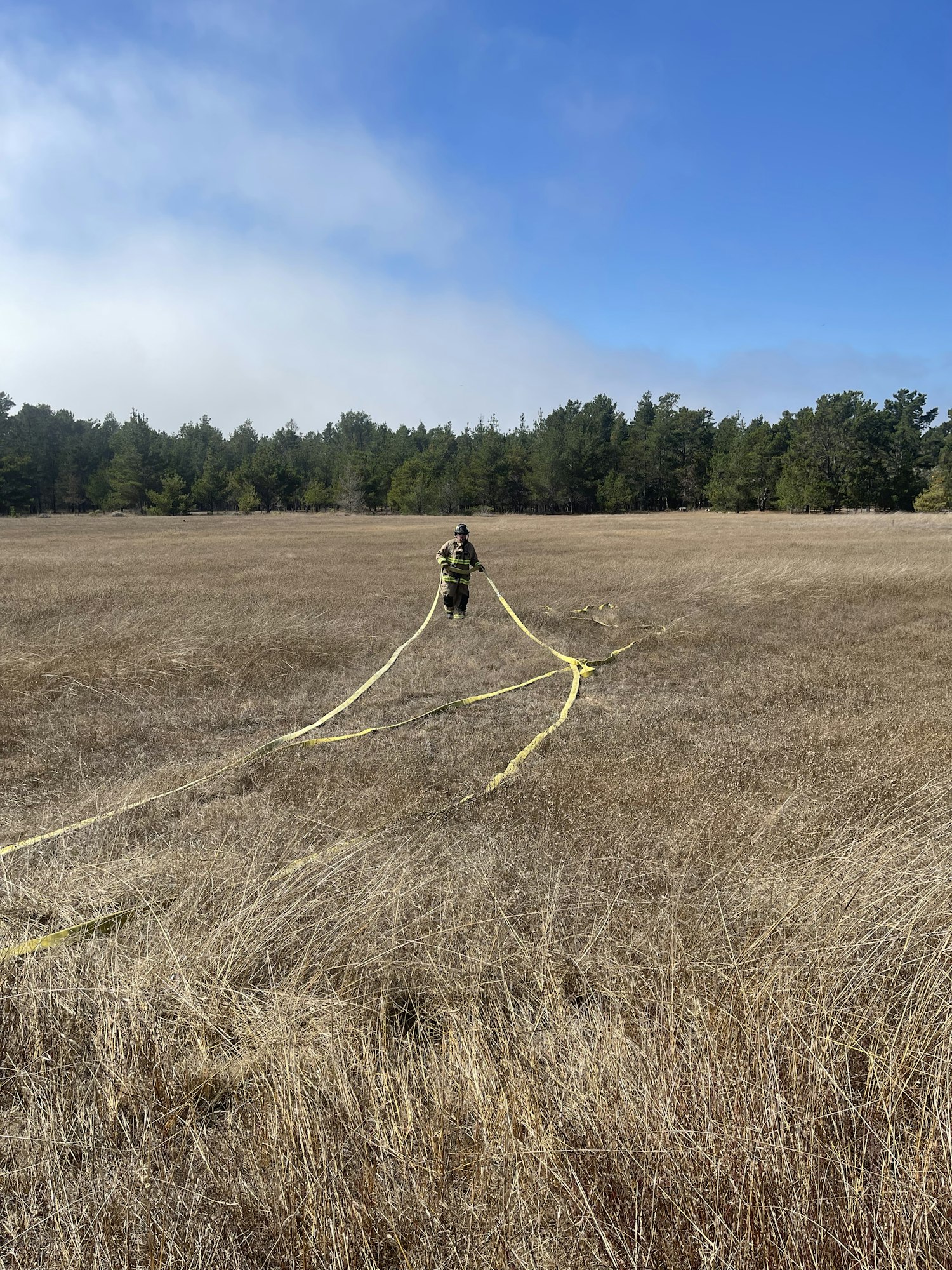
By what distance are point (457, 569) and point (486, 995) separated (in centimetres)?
1028

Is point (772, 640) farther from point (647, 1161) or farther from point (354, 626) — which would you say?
point (647, 1161)

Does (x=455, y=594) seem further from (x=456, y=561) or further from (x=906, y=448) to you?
(x=906, y=448)

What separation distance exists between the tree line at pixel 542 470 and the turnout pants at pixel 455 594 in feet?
219

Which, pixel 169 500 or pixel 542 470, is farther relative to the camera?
pixel 542 470

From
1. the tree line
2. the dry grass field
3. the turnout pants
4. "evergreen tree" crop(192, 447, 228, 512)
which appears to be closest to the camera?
the dry grass field

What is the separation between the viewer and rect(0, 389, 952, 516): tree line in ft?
229

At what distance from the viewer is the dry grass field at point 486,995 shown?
168cm

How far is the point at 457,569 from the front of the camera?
41.3 feet

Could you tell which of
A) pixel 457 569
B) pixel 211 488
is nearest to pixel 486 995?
pixel 457 569

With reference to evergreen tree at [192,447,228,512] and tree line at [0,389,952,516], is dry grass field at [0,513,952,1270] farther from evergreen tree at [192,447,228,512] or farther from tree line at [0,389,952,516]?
evergreen tree at [192,447,228,512]

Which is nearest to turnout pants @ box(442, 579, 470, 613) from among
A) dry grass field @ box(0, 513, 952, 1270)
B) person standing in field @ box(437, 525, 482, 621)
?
person standing in field @ box(437, 525, 482, 621)

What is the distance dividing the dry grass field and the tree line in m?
73.2

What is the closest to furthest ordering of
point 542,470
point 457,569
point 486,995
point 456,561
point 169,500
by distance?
point 486,995 → point 456,561 → point 457,569 → point 169,500 → point 542,470

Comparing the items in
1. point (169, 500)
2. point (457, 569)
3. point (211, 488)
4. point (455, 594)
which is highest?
point (211, 488)
